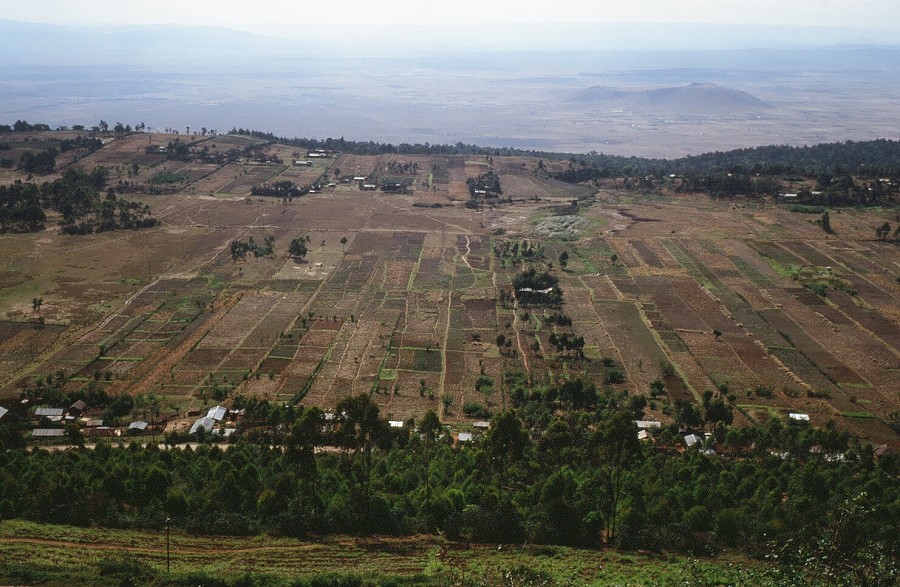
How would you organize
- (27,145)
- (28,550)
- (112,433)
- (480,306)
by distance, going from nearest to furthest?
(28,550), (112,433), (480,306), (27,145)

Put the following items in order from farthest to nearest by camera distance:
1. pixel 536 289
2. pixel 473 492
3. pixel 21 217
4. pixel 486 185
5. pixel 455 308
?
pixel 486 185 → pixel 21 217 → pixel 536 289 → pixel 455 308 → pixel 473 492

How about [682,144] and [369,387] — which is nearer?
[369,387]

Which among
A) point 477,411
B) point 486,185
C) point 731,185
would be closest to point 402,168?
point 486,185

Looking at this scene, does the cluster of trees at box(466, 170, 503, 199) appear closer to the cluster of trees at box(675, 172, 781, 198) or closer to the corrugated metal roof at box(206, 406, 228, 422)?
the cluster of trees at box(675, 172, 781, 198)

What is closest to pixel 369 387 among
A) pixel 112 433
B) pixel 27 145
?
pixel 112 433

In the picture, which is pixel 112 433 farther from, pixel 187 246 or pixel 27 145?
pixel 27 145

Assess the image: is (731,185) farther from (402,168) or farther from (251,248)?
(251,248)

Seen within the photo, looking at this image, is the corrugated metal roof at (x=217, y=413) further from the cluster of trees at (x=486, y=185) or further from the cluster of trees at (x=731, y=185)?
the cluster of trees at (x=731, y=185)
